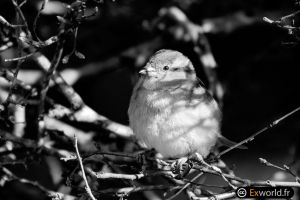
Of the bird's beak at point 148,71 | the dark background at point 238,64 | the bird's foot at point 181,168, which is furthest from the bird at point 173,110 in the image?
the dark background at point 238,64

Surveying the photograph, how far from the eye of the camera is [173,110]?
4.47 m

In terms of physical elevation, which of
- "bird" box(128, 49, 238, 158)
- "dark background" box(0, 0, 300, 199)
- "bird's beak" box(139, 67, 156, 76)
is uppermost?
"dark background" box(0, 0, 300, 199)

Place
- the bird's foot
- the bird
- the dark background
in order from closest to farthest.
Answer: the bird's foot → the bird → the dark background

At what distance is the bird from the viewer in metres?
4.46

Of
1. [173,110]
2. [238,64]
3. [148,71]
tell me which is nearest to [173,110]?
[173,110]

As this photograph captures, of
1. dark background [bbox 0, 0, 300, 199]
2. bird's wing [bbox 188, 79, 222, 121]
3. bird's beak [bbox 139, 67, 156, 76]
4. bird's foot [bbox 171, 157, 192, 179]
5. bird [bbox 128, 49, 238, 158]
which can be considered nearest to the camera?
bird's foot [bbox 171, 157, 192, 179]

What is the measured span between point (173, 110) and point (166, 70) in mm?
570

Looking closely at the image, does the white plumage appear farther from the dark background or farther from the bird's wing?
the dark background

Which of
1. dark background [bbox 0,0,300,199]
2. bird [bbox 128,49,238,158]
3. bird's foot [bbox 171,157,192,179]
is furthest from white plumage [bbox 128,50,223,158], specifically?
dark background [bbox 0,0,300,199]

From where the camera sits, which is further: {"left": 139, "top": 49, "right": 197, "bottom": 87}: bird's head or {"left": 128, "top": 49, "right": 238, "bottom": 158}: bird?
Result: {"left": 139, "top": 49, "right": 197, "bottom": 87}: bird's head

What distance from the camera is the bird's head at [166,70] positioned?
4824mm

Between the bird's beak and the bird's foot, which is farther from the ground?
the bird's beak

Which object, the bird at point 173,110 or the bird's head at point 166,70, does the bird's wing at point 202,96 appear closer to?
the bird at point 173,110

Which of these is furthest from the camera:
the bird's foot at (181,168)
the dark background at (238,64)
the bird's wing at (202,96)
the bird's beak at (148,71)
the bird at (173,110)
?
the dark background at (238,64)
